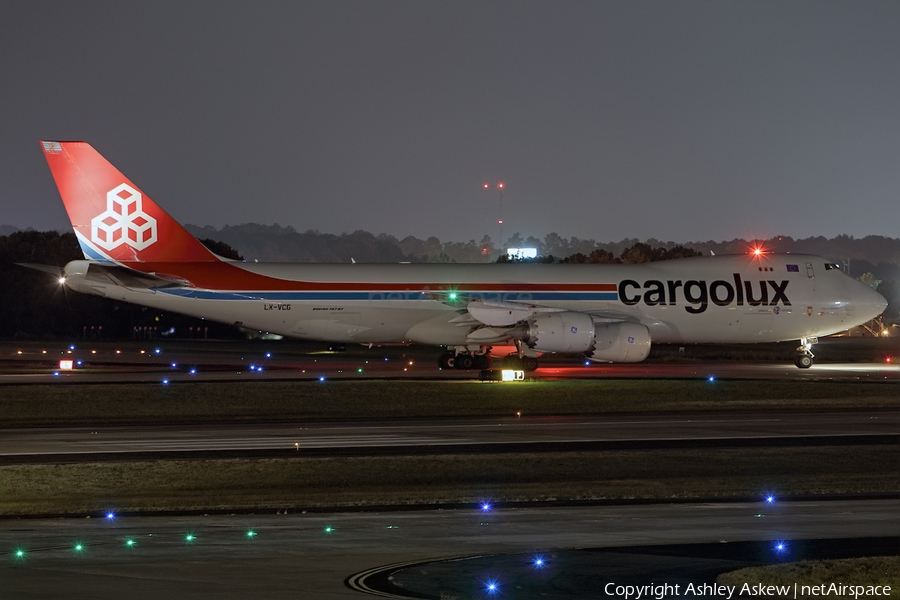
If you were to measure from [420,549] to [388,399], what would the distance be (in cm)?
1922

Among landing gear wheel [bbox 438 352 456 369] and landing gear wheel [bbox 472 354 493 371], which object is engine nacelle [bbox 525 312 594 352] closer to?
landing gear wheel [bbox 472 354 493 371]

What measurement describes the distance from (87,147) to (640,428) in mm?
→ 24358

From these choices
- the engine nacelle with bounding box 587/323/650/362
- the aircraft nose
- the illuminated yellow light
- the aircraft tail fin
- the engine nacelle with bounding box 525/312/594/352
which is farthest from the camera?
the aircraft nose

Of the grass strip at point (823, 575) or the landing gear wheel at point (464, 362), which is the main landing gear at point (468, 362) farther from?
the grass strip at point (823, 575)

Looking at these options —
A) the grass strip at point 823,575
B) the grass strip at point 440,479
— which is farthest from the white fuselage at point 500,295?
the grass strip at point 823,575

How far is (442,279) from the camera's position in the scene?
4056cm

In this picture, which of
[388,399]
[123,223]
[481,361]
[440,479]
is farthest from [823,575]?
[123,223]

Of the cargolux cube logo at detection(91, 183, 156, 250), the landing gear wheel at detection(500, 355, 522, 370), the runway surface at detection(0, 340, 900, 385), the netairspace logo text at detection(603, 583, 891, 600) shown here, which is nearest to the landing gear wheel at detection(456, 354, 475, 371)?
the runway surface at detection(0, 340, 900, 385)

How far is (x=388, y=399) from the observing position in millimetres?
31141

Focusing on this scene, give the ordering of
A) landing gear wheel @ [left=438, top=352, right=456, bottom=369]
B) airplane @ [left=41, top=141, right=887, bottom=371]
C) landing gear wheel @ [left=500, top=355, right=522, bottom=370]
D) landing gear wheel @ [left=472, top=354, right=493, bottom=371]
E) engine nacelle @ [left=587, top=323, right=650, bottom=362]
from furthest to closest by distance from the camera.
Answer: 1. landing gear wheel @ [left=438, top=352, right=456, bottom=369]
2. landing gear wheel @ [left=472, top=354, right=493, bottom=371]
3. landing gear wheel @ [left=500, top=355, right=522, bottom=370]
4. airplane @ [left=41, top=141, right=887, bottom=371]
5. engine nacelle @ [left=587, top=323, right=650, bottom=362]

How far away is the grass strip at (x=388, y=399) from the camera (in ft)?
96.8

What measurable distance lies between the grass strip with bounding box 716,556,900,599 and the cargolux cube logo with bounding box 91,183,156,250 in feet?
107

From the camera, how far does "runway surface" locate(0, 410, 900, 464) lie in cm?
2139

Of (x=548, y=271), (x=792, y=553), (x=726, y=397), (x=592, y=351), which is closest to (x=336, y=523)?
(x=792, y=553)
